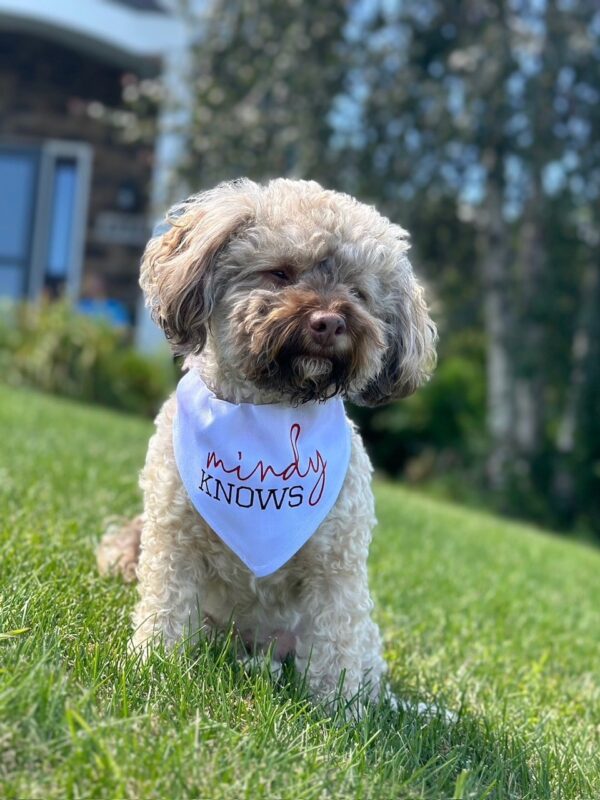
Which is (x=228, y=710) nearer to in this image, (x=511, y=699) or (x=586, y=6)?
(x=511, y=699)

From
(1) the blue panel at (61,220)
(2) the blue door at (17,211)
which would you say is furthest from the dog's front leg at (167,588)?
(2) the blue door at (17,211)

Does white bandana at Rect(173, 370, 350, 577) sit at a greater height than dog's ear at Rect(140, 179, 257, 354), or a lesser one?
lesser

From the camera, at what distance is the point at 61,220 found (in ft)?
48.3

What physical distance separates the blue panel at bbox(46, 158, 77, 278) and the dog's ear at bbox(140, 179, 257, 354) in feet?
39.9

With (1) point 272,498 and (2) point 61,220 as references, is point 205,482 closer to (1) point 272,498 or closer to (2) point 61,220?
(1) point 272,498

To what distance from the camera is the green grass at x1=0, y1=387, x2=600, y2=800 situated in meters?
1.96

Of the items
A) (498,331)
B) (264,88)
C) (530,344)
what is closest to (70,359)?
(264,88)

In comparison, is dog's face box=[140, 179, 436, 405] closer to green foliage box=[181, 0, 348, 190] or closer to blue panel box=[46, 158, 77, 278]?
green foliage box=[181, 0, 348, 190]

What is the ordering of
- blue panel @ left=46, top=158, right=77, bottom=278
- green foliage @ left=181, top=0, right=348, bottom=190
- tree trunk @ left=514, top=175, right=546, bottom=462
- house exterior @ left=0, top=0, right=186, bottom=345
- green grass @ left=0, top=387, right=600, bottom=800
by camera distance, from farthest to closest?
blue panel @ left=46, top=158, right=77, bottom=278 < house exterior @ left=0, top=0, right=186, bottom=345 < tree trunk @ left=514, top=175, right=546, bottom=462 < green foliage @ left=181, top=0, right=348, bottom=190 < green grass @ left=0, top=387, right=600, bottom=800

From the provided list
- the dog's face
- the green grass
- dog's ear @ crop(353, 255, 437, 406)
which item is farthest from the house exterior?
the dog's face

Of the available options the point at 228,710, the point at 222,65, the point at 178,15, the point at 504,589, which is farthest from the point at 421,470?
the point at 228,710

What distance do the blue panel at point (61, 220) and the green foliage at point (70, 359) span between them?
5.95ft

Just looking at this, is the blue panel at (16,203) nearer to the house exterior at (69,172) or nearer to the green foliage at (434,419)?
the house exterior at (69,172)

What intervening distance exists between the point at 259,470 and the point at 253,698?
71cm
